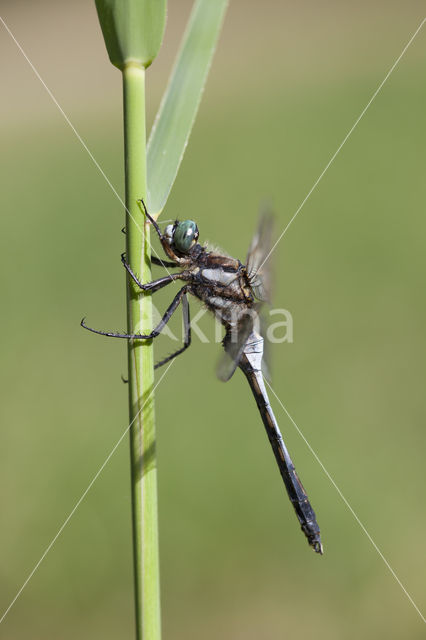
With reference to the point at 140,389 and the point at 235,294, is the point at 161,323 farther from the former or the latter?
the point at 140,389

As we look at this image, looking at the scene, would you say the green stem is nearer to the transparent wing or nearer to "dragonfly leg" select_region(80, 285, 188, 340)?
"dragonfly leg" select_region(80, 285, 188, 340)

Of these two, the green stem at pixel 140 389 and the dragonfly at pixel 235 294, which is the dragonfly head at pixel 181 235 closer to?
the dragonfly at pixel 235 294

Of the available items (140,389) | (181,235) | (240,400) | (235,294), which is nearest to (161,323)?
(181,235)

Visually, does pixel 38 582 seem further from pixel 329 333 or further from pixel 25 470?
pixel 329 333

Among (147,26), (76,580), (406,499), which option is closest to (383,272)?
(406,499)

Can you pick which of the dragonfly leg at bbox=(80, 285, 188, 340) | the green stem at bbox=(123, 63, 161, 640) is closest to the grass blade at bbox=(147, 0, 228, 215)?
the green stem at bbox=(123, 63, 161, 640)
